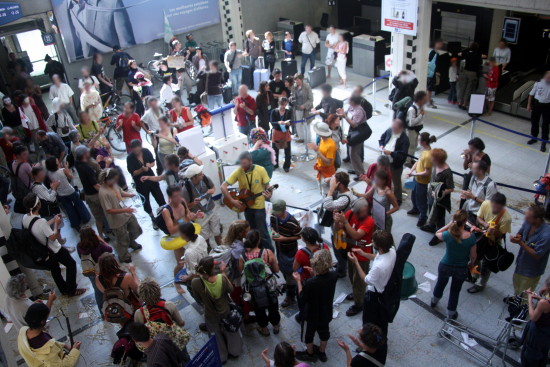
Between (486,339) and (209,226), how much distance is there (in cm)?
395

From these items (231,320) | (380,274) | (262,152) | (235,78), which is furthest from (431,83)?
(231,320)

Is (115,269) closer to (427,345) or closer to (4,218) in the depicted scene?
(4,218)

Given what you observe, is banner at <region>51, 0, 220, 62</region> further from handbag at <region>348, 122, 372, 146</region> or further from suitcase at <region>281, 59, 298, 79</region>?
handbag at <region>348, 122, 372, 146</region>

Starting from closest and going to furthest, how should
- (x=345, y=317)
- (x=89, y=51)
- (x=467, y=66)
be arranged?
1. (x=345, y=317)
2. (x=467, y=66)
3. (x=89, y=51)

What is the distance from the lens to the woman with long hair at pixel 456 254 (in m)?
5.29

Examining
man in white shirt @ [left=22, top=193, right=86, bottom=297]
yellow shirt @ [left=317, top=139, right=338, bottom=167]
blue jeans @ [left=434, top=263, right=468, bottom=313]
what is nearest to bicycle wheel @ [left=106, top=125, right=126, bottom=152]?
man in white shirt @ [left=22, top=193, right=86, bottom=297]

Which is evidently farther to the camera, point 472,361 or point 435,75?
point 435,75

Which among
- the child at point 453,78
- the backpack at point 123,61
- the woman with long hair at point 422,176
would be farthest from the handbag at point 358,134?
the backpack at point 123,61

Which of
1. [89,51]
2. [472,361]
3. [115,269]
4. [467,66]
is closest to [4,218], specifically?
[115,269]

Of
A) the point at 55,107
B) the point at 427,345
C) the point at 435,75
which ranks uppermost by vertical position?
the point at 55,107

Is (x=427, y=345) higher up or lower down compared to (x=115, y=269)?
lower down

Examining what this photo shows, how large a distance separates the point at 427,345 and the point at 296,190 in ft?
13.6

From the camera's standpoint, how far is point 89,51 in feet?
47.1

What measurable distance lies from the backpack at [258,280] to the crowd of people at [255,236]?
2cm
